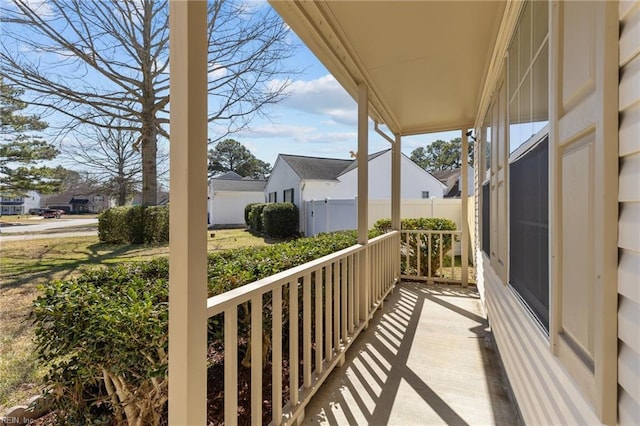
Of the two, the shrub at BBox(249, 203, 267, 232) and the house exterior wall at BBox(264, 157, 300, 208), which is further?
the house exterior wall at BBox(264, 157, 300, 208)

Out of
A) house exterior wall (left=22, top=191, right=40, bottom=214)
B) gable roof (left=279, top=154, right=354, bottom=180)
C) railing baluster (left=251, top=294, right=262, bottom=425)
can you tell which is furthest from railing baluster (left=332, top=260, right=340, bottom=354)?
gable roof (left=279, top=154, right=354, bottom=180)

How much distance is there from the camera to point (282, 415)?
5.81 ft

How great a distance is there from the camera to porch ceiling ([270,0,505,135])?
6.88 feet

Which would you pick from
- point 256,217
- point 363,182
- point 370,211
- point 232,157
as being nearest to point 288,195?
point 370,211

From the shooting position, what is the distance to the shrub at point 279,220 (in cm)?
604

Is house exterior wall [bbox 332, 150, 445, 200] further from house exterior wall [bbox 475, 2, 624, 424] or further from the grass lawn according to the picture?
the grass lawn

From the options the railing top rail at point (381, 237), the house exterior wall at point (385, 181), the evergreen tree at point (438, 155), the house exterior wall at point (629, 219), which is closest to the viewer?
the house exterior wall at point (629, 219)

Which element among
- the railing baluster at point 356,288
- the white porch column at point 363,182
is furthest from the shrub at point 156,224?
the white porch column at point 363,182

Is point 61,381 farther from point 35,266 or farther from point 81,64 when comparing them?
point 81,64

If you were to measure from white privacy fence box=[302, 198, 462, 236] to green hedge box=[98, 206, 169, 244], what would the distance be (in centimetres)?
736

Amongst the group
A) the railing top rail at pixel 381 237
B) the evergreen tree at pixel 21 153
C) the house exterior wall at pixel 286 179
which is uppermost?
the house exterior wall at pixel 286 179

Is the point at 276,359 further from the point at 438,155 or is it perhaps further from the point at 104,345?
the point at 438,155

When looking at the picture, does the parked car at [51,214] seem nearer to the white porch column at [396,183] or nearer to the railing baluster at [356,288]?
the railing baluster at [356,288]

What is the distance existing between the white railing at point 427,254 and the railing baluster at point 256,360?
437 centimetres
